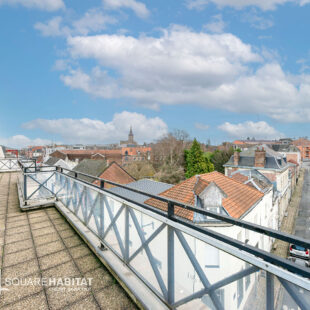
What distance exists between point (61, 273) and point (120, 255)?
2.58ft

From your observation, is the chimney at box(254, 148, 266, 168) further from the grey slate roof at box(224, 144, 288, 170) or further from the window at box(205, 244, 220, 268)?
the window at box(205, 244, 220, 268)

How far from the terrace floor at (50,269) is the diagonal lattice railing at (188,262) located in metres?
0.33

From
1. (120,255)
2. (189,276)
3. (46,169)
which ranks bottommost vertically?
(120,255)

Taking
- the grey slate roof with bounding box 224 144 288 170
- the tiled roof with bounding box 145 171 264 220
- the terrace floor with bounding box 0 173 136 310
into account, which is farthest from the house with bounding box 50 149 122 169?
the terrace floor with bounding box 0 173 136 310

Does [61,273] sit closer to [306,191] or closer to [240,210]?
[240,210]

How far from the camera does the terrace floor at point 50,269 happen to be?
2.07m

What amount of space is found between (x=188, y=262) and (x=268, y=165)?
24.0 m

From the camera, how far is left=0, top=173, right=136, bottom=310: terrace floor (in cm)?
207

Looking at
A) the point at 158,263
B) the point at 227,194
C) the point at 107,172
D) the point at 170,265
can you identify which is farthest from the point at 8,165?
the point at 170,265

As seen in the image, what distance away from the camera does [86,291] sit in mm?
2221

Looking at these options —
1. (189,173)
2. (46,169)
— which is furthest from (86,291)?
(189,173)

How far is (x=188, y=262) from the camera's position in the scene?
160cm

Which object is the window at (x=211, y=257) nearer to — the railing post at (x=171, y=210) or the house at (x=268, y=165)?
the railing post at (x=171, y=210)

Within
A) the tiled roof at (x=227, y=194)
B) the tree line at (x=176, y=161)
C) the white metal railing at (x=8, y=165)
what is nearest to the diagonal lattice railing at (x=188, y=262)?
the tiled roof at (x=227, y=194)
